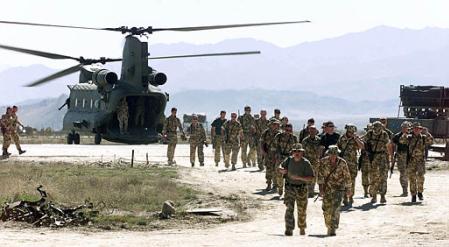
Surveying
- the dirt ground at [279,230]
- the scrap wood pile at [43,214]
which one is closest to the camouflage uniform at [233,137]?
the dirt ground at [279,230]

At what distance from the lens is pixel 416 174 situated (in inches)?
722

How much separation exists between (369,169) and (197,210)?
4.43 m

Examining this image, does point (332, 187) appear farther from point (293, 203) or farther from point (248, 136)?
point (248, 136)

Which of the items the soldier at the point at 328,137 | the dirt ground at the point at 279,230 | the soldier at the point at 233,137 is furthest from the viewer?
the soldier at the point at 233,137

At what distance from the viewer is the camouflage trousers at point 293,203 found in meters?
13.7

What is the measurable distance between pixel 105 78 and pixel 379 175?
15.4 m

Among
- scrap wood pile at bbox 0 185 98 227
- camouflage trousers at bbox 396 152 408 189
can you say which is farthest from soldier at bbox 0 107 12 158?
camouflage trousers at bbox 396 152 408 189

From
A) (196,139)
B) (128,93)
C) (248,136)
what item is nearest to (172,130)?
(196,139)

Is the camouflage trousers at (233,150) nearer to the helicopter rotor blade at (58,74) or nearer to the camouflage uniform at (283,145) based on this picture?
the camouflage uniform at (283,145)

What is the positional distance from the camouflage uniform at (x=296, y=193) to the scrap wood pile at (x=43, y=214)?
153 inches

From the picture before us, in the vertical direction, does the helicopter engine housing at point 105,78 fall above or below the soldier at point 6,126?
above

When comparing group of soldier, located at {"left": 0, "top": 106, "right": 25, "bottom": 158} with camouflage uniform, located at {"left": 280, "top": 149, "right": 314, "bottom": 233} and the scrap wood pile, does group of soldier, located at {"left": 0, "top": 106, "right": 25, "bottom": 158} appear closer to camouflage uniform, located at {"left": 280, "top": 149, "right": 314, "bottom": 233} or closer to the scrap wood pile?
the scrap wood pile

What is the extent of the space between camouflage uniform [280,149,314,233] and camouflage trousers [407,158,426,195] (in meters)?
5.29

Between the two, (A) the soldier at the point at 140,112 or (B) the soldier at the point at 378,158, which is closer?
(B) the soldier at the point at 378,158
